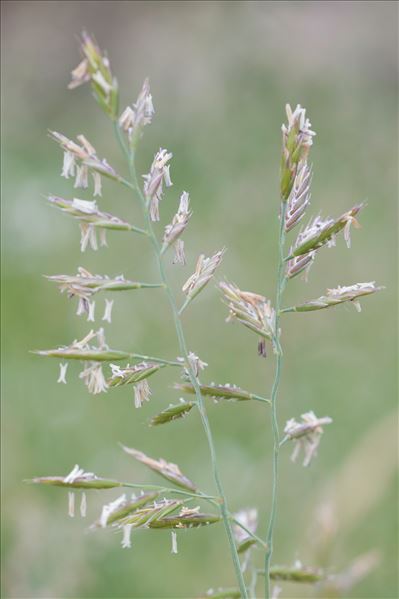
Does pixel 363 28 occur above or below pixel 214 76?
above

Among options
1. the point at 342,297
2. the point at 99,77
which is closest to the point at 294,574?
the point at 342,297

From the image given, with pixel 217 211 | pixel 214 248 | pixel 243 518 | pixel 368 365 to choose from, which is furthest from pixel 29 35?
pixel 243 518

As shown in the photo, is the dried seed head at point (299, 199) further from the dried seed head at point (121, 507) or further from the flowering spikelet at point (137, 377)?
the dried seed head at point (121, 507)

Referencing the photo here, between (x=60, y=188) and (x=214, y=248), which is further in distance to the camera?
(x=60, y=188)

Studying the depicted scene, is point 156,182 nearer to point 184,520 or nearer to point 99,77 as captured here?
point 99,77

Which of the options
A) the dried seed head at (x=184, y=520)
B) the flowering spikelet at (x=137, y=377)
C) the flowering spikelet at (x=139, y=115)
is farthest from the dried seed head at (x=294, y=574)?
the flowering spikelet at (x=139, y=115)

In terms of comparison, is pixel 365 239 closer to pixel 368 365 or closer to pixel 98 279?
pixel 368 365
